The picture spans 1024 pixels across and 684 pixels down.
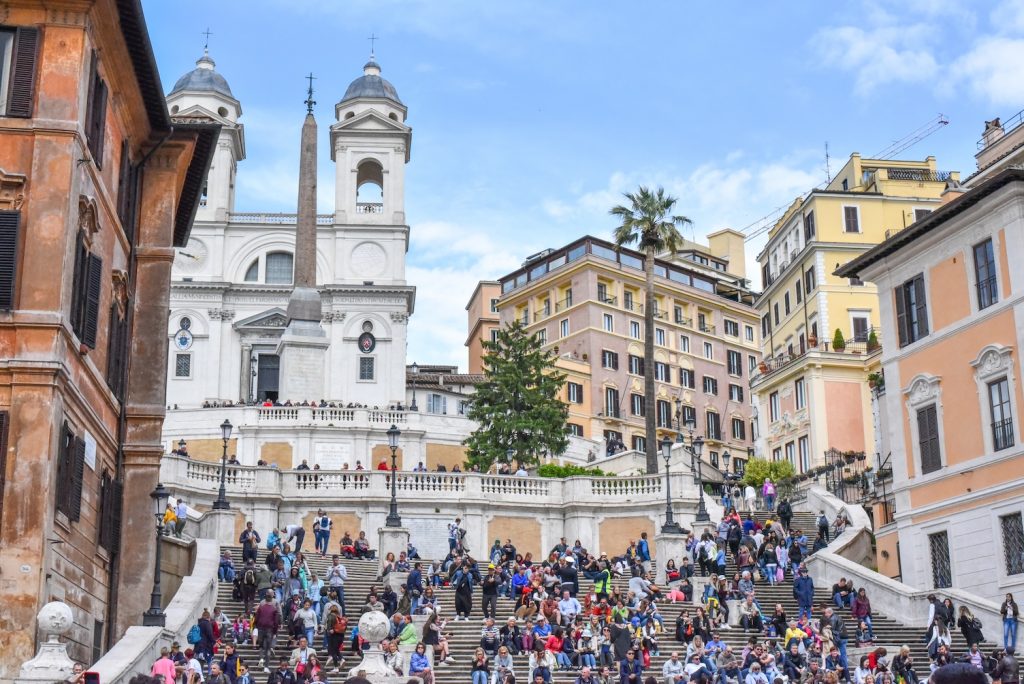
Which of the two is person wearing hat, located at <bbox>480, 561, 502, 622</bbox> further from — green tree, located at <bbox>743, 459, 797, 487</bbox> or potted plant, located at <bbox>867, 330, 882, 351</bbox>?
potted plant, located at <bbox>867, 330, 882, 351</bbox>

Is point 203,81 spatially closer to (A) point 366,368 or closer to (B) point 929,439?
(A) point 366,368

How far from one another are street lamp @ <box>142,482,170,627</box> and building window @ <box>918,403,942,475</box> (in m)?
20.4

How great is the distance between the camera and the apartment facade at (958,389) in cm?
3481

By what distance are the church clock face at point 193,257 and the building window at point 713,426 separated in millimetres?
33093

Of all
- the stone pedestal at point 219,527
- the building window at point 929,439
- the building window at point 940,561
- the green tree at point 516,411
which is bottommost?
the building window at point 940,561

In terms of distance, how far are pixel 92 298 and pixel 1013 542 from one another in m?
21.4

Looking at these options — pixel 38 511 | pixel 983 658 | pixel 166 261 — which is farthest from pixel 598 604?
pixel 38 511

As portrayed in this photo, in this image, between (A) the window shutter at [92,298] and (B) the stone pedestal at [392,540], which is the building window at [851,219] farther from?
(A) the window shutter at [92,298]

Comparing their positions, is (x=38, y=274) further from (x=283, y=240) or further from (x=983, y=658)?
(x=283, y=240)

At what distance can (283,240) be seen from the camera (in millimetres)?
85062

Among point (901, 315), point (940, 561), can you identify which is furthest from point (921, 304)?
point (940, 561)

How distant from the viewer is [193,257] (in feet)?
274

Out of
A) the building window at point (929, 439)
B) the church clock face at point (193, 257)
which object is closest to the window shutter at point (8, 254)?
the building window at point (929, 439)

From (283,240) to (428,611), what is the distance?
57.9 m
